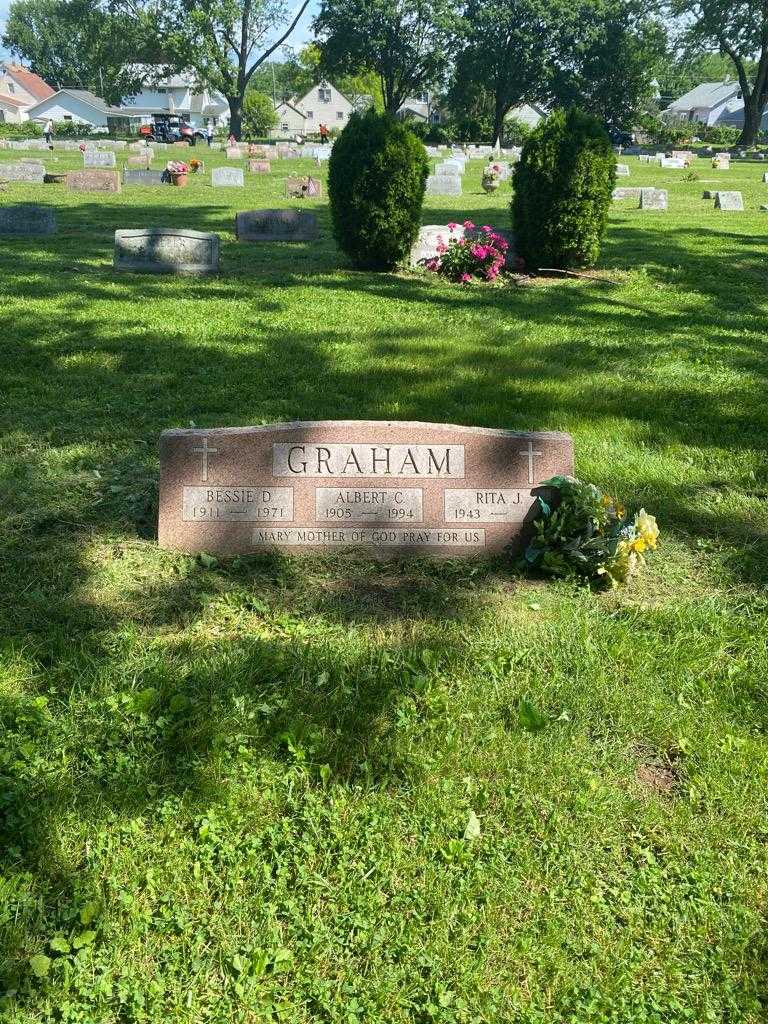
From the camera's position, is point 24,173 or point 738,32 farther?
point 738,32

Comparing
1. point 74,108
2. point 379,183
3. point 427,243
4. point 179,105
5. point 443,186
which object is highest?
point 179,105

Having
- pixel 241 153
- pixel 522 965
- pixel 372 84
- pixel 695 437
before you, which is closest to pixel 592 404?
pixel 695 437

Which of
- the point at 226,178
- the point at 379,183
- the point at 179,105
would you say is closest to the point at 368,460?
the point at 379,183

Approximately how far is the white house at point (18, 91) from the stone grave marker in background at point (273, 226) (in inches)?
4353

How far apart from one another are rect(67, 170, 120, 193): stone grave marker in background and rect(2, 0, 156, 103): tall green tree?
51248 millimetres

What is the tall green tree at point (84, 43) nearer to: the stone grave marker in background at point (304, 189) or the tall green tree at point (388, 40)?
the tall green tree at point (388, 40)

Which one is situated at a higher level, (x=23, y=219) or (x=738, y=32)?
(x=738, y=32)

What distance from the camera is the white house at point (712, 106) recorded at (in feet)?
344

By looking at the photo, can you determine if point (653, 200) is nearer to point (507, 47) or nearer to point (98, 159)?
point (98, 159)

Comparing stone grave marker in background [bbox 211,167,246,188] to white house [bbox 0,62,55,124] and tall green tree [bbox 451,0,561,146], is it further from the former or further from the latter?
white house [bbox 0,62,55,124]

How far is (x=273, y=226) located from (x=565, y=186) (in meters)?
5.30

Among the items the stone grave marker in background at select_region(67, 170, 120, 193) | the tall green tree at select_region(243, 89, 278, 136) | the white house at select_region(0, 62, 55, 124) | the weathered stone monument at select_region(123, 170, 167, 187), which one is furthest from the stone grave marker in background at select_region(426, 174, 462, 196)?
the white house at select_region(0, 62, 55, 124)

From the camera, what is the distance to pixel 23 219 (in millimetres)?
14648

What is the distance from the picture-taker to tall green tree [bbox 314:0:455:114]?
6231cm
